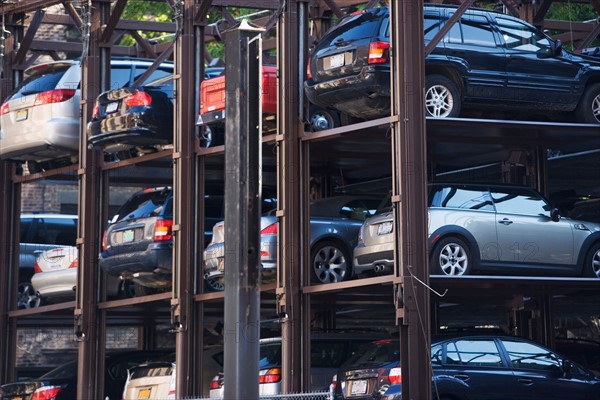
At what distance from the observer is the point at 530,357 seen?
18.5 metres

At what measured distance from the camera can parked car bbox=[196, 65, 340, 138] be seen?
2123 centimetres

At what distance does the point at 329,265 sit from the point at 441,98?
3.00 meters

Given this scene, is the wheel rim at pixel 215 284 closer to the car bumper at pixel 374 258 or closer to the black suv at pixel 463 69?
the car bumper at pixel 374 258

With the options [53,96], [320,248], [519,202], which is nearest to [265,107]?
[320,248]

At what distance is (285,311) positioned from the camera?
67.0ft

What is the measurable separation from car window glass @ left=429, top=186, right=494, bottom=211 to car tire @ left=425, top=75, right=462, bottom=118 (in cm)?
105

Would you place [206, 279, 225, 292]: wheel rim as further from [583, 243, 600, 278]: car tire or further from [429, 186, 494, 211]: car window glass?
[583, 243, 600, 278]: car tire

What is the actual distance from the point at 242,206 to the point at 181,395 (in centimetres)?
1093

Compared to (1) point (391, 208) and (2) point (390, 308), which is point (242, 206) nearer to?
(1) point (391, 208)

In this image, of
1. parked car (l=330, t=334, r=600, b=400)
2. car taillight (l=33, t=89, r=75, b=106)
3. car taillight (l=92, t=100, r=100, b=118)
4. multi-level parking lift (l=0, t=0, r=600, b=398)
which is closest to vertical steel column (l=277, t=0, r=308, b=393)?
multi-level parking lift (l=0, t=0, r=600, b=398)

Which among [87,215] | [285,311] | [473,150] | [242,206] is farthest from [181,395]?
[242,206]

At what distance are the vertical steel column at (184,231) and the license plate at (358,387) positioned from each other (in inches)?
175

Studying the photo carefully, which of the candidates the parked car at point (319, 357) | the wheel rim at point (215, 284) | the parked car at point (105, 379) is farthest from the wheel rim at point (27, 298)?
the parked car at point (319, 357)

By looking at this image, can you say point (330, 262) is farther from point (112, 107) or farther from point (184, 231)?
point (112, 107)
